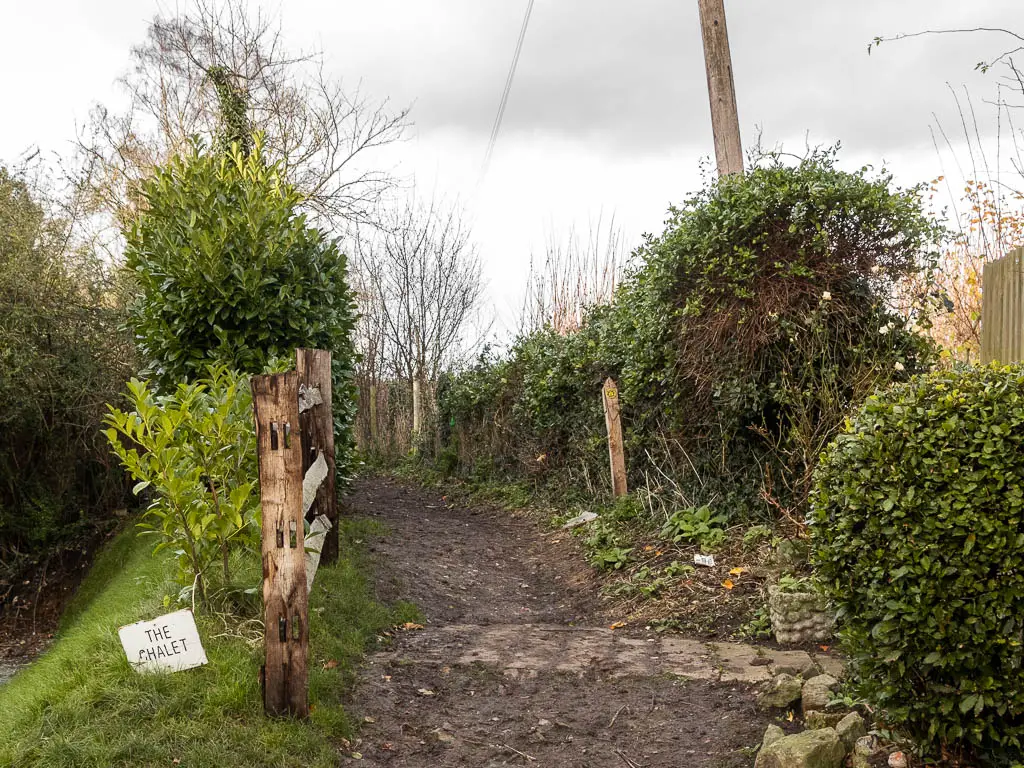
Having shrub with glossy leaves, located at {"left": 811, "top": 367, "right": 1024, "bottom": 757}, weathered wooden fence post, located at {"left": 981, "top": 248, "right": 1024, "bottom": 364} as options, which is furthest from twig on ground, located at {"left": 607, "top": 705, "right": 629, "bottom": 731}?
weathered wooden fence post, located at {"left": 981, "top": 248, "right": 1024, "bottom": 364}

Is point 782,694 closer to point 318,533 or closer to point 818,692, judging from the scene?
point 818,692

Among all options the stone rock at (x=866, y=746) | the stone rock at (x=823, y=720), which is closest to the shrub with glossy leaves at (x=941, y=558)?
the stone rock at (x=866, y=746)

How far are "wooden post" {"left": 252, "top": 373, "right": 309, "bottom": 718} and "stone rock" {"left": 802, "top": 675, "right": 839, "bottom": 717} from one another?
8.76 ft

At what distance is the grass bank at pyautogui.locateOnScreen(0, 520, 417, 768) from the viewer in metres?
4.12

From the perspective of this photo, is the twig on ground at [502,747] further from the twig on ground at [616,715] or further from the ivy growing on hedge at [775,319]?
the ivy growing on hedge at [775,319]

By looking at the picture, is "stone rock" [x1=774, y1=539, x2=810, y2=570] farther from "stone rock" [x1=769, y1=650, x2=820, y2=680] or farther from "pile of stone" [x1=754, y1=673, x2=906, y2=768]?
"pile of stone" [x1=754, y1=673, x2=906, y2=768]

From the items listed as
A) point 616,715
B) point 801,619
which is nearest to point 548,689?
point 616,715

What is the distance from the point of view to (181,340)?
8344 mm

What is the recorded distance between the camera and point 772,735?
4234 millimetres

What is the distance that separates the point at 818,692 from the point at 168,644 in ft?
11.6

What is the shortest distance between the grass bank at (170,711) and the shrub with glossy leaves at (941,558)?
2.72m

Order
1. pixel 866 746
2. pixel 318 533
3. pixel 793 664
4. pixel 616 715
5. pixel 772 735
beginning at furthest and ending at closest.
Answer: pixel 318 533 → pixel 793 664 → pixel 616 715 → pixel 772 735 → pixel 866 746

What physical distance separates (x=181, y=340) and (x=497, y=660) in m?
4.53

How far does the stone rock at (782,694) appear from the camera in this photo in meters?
4.73
